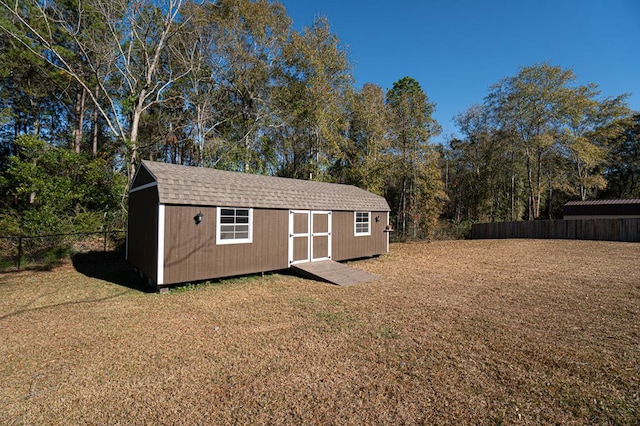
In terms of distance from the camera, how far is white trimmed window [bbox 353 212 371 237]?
11.3 meters

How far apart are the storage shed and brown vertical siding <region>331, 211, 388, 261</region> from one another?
0.04 metres

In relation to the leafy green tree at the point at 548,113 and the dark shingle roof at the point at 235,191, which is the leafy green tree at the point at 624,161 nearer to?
the leafy green tree at the point at 548,113

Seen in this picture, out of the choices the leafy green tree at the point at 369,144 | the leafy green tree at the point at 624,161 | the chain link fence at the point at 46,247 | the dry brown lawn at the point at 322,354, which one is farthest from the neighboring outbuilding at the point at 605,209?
the chain link fence at the point at 46,247

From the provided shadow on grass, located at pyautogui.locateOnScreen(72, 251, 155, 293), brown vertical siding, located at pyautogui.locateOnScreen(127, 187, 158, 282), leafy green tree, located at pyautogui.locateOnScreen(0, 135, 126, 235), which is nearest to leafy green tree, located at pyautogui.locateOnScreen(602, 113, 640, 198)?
brown vertical siding, located at pyautogui.locateOnScreen(127, 187, 158, 282)

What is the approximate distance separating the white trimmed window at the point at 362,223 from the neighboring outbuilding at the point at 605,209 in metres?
18.9

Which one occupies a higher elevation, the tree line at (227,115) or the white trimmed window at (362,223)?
the tree line at (227,115)

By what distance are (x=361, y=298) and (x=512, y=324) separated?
281 cm

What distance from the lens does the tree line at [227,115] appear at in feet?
41.3

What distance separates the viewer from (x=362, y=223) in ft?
38.1

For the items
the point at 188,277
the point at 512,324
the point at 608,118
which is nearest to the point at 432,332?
the point at 512,324

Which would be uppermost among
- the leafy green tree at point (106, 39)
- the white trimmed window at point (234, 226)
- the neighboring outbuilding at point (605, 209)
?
the leafy green tree at point (106, 39)

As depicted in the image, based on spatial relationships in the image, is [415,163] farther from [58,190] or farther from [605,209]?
[58,190]

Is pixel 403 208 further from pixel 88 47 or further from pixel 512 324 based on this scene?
pixel 88 47

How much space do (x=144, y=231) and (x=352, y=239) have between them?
6968 mm
